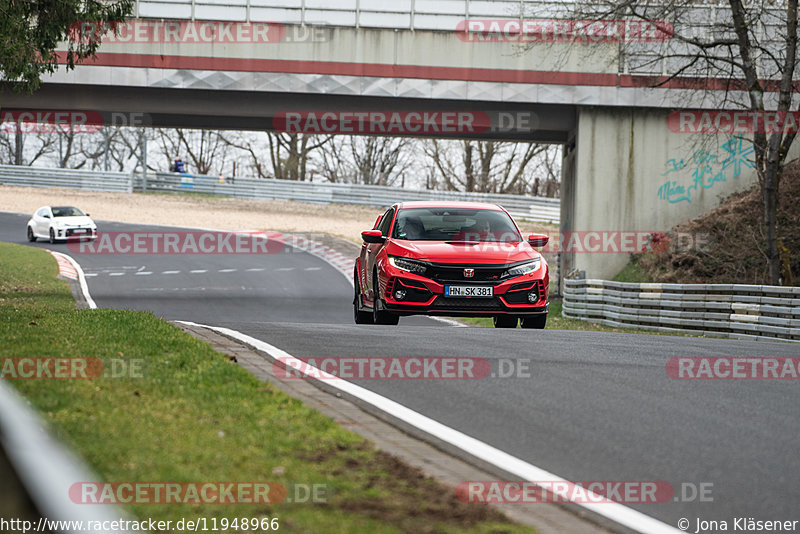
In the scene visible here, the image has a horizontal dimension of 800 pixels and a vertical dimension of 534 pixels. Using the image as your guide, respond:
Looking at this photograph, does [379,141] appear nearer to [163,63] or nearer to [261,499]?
[163,63]

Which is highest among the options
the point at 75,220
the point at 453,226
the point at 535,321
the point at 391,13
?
the point at 391,13

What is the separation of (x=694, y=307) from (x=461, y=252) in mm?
9311

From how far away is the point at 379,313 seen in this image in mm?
13984

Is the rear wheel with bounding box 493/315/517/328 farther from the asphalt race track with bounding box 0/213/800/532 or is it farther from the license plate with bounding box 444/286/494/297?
the asphalt race track with bounding box 0/213/800/532

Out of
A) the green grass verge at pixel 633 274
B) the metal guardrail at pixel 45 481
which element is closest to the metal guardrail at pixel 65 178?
the green grass verge at pixel 633 274

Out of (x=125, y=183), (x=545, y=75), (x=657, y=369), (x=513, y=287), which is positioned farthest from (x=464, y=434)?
(x=125, y=183)

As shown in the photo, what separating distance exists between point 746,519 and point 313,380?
12.9 ft

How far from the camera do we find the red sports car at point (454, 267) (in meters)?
13.3

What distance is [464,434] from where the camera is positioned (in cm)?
632

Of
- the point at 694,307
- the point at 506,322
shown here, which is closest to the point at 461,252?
the point at 506,322
